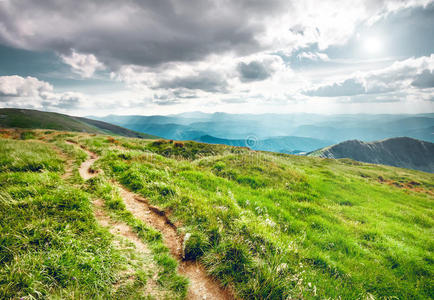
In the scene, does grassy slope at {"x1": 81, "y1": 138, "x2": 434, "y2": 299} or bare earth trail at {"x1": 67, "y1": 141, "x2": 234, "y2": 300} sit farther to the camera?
grassy slope at {"x1": 81, "y1": 138, "x2": 434, "y2": 299}

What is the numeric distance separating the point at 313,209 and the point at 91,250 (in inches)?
332

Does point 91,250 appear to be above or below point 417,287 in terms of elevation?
above

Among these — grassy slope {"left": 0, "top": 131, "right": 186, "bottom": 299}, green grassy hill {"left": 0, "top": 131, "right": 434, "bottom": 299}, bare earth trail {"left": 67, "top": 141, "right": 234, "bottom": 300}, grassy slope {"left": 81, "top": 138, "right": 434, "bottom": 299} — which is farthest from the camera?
grassy slope {"left": 81, "top": 138, "right": 434, "bottom": 299}

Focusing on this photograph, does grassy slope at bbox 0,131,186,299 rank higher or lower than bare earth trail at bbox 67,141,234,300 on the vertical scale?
higher

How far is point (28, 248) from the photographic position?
131 inches

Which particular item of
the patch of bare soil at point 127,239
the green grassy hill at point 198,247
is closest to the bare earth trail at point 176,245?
the green grassy hill at point 198,247

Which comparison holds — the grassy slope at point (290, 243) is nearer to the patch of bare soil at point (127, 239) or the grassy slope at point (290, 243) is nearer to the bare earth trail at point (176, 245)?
the bare earth trail at point (176, 245)

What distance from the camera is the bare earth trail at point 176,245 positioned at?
3619mm

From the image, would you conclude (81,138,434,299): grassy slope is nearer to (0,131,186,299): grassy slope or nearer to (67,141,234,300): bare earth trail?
(67,141,234,300): bare earth trail

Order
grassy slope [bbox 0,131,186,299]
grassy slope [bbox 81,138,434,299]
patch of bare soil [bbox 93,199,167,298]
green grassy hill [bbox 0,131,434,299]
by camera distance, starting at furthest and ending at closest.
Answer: grassy slope [bbox 81,138,434,299], patch of bare soil [bbox 93,199,167,298], green grassy hill [bbox 0,131,434,299], grassy slope [bbox 0,131,186,299]

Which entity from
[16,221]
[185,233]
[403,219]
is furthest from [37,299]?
[403,219]

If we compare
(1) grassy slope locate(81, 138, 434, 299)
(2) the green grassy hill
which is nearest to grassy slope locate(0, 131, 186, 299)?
(2) the green grassy hill

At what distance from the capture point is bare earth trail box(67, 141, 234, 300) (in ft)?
11.9

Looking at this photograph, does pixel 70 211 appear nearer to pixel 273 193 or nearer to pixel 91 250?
pixel 91 250
